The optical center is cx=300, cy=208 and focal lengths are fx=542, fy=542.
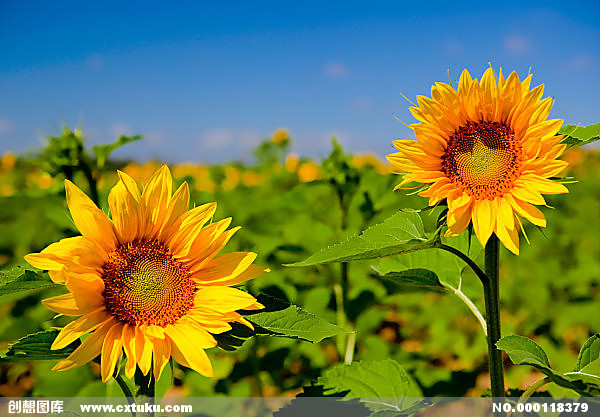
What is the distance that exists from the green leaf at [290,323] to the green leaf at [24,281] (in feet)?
1.44

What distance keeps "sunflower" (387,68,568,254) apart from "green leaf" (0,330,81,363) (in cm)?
84

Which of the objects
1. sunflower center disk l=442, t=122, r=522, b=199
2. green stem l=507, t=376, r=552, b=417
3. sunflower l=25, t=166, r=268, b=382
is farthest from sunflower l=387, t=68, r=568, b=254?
sunflower l=25, t=166, r=268, b=382

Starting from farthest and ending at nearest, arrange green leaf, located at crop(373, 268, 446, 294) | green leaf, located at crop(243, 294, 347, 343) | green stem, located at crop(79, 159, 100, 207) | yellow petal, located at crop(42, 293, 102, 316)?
green stem, located at crop(79, 159, 100, 207) < green leaf, located at crop(373, 268, 446, 294) < green leaf, located at crop(243, 294, 347, 343) < yellow petal, located at crop(42, 293, 102, 316)

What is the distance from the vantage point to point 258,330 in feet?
3.93

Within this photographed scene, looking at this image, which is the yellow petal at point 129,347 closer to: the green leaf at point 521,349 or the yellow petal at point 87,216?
the yellow petal at point 87,216

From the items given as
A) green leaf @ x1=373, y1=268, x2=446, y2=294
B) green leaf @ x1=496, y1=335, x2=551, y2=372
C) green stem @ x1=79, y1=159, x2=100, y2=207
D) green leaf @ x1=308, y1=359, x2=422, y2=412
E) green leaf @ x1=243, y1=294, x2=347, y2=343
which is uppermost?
green stem @ x1=79, y1=159, x2=100, y2=207

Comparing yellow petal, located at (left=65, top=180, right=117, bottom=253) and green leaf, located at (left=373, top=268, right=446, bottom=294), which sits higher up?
yellow petal, located at (left=65, top=180, right=117, bottom=253)

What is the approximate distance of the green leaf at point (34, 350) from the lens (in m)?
1.09

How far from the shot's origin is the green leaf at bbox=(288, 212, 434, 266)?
1154 mm

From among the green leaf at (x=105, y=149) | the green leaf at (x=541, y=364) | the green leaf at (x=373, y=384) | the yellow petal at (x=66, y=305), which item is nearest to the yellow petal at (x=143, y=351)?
the yellow petal at (x=66, y=305)

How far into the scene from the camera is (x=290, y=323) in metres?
1.20

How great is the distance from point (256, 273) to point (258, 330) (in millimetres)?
136

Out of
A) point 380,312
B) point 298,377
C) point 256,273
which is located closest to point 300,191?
point 380,312

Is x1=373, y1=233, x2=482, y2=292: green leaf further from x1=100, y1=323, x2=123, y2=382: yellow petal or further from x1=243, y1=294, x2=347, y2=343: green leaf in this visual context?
x1=100, y1=323, x2=123, y2=382: yellow petal
